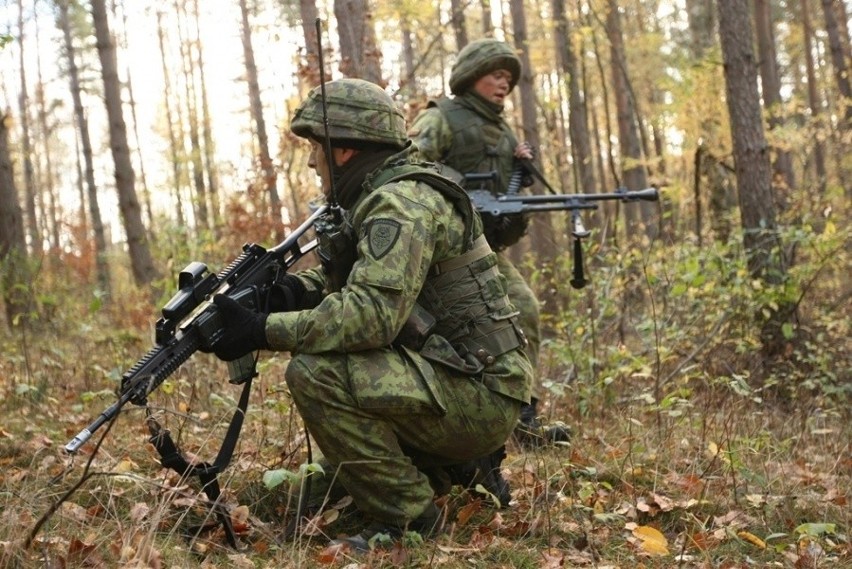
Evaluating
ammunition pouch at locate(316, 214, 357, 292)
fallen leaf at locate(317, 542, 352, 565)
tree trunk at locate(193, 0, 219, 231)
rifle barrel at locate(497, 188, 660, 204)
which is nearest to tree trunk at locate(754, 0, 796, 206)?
rifle barrel at locate(497, 188, 660, 204)

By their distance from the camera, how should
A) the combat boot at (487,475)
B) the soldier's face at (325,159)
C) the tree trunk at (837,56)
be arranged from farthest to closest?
1. the tree trunk at (837,56)
2. the combat boot at (487,475)
3. the soldier's face at (325,159)

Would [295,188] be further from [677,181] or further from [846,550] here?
[846,550]

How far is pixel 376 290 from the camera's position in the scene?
3008mm

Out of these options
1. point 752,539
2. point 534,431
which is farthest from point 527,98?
point 752,539

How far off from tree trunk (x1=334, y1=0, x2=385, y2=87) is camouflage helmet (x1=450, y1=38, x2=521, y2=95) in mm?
2062

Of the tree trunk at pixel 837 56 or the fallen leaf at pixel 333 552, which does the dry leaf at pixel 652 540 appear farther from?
the tree trunk at pixel 837 56

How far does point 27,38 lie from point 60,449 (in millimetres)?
33429

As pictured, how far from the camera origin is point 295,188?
10.8 meters

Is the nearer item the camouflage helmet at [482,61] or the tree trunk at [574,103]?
the camouflage helmet at [482,61]

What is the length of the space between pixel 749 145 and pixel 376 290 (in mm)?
4513

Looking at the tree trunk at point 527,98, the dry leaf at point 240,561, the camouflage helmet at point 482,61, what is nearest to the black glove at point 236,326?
the dry leaf at point 240,561

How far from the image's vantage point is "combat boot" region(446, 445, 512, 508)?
3656mm

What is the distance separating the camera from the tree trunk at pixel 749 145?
256 inches

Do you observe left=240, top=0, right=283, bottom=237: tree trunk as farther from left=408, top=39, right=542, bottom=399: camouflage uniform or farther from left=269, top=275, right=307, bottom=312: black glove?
left=269, top=275, right=307, bottom=312: black glove
